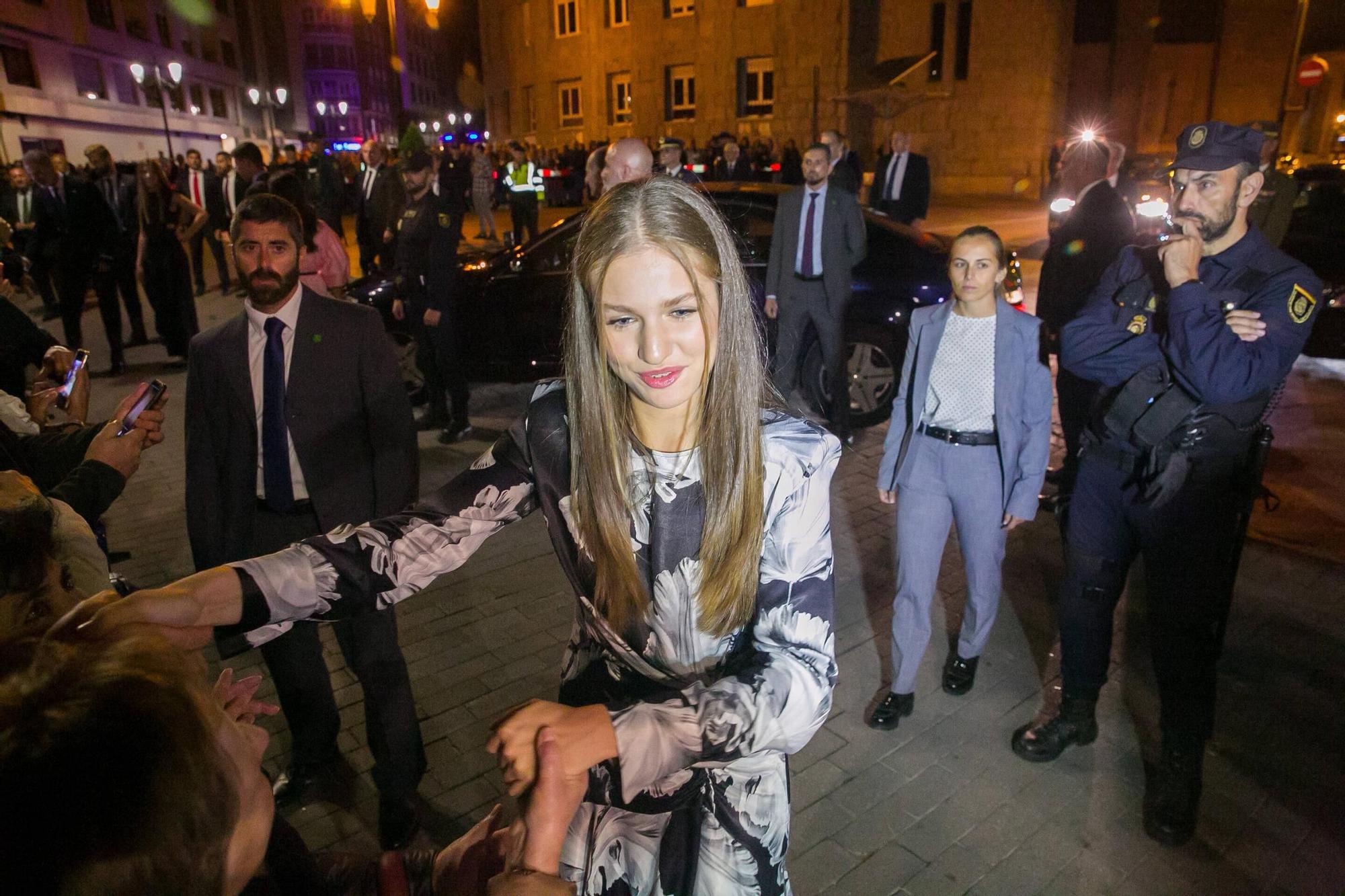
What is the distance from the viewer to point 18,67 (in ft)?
98.1

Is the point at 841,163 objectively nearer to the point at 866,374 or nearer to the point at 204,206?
the point at 866,374

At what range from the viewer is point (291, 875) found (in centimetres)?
123

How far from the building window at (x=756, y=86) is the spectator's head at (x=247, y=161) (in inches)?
1026

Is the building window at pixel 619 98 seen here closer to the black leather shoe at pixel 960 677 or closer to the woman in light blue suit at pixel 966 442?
the woman in light blue suit at pixel 966 442

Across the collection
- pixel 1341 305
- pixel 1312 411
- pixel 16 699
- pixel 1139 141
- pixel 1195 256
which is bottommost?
pixel 1312 411

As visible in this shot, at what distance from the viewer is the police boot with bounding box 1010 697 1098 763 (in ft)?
10.7

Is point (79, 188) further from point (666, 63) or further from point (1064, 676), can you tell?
point (666, 63)

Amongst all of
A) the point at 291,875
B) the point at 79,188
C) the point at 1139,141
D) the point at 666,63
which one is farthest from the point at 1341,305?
the point at 1139,141


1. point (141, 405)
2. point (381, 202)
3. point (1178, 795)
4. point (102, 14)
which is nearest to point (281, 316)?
point (141, 405)

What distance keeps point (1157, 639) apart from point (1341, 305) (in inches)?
337

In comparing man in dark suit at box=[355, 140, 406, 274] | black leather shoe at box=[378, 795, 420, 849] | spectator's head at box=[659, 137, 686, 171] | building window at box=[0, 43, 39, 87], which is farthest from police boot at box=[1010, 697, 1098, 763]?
building window at box=[0, 43, 39, 87]

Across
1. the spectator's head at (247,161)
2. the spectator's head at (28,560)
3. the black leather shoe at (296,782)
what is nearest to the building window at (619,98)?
the spectator's head at (247,161)

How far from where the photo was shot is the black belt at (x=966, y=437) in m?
3.35

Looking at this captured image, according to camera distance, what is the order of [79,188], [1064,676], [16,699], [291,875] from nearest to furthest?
[16,699] → [291,875] → [1064,676] → [79,188]
